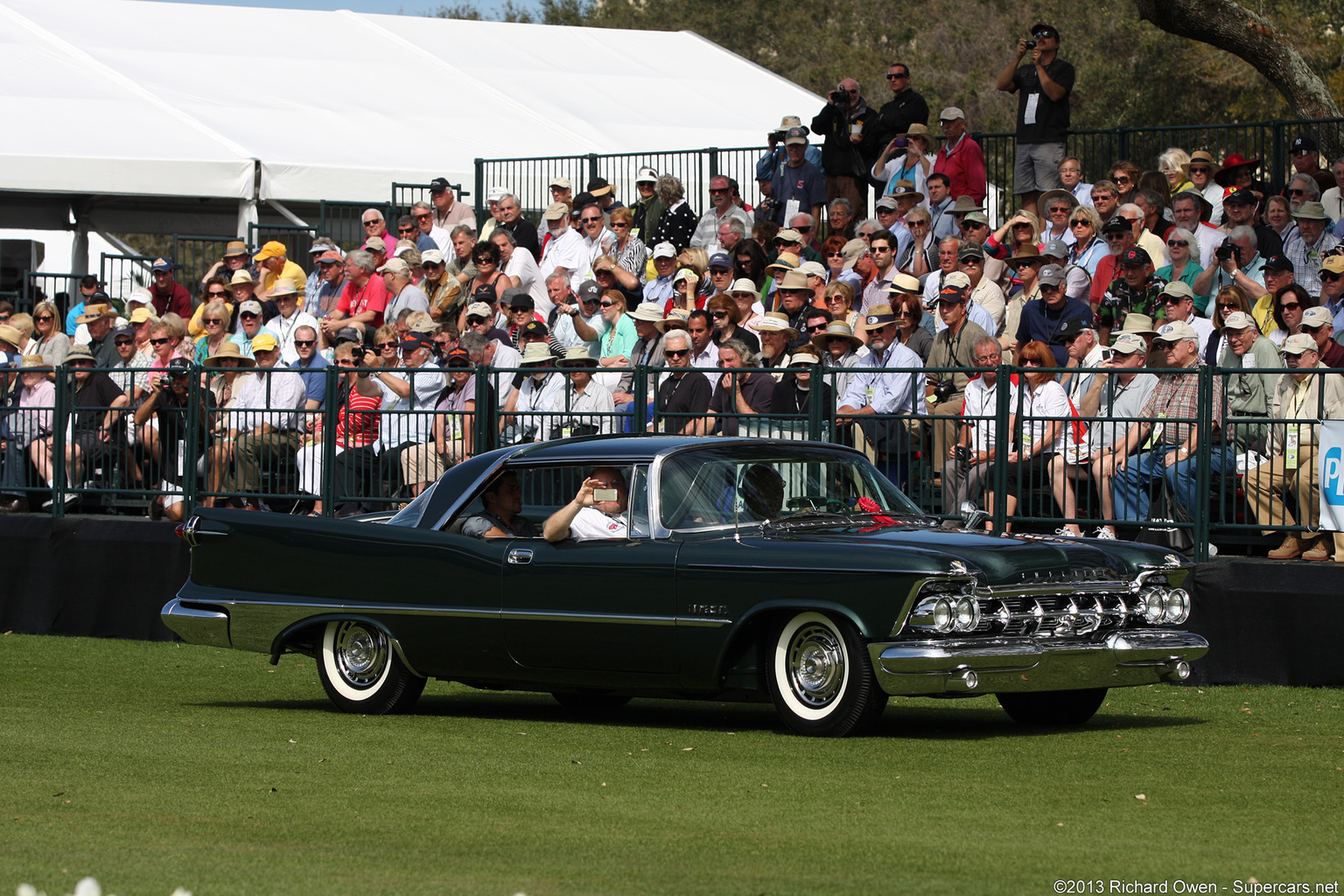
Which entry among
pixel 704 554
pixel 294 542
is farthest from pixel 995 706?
pixel 294 542

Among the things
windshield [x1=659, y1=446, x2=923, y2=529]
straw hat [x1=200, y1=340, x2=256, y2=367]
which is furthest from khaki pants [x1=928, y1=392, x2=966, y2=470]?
straw hat [x1=200, y1=340, x2=256, y2=367]

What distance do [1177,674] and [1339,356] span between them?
4646 mm

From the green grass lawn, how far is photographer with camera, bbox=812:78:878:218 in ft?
32.1

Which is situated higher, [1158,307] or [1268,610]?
[1158,307]

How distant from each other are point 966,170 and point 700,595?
1031cm

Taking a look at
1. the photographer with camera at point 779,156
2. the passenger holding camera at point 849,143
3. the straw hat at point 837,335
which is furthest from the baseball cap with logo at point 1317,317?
the photographer with camera at point 779,156

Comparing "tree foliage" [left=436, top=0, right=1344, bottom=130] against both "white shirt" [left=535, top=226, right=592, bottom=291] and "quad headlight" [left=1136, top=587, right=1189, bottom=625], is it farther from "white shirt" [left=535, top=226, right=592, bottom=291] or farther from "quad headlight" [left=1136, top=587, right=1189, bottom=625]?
"quad headlight" [left=1136, top=587, right=1189, bottom=625]

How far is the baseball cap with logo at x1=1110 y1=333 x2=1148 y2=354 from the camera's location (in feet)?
43.5

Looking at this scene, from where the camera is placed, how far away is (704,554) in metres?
9.52

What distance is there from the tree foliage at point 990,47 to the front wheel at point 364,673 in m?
22.5

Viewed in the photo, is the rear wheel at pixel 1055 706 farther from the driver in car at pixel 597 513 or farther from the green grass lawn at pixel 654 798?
the driver in car at pixel 597 513

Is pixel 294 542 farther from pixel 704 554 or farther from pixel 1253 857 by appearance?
pixel 1253 857

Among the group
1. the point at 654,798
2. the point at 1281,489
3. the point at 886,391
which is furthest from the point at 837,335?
the point at 654,798

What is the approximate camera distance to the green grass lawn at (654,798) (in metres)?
6.08
